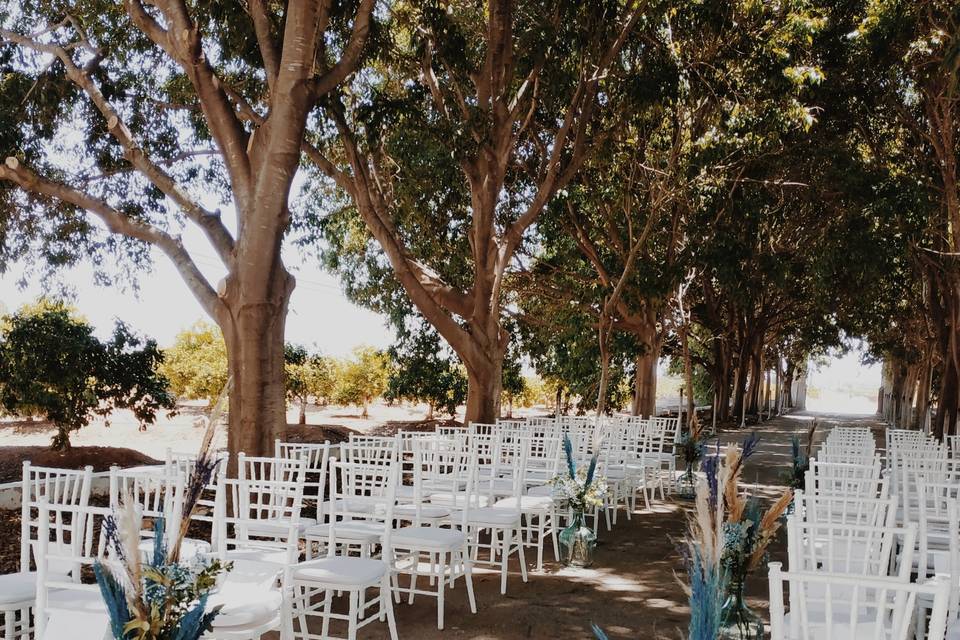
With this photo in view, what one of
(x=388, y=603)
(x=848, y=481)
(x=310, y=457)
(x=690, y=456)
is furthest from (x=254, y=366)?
(x=690, y=456)

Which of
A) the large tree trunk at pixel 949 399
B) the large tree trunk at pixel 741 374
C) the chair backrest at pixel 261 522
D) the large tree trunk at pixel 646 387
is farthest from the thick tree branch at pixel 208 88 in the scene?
the large tree trunk at pixel 741 374

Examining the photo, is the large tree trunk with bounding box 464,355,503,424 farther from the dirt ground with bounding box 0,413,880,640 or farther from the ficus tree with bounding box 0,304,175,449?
the ficus tree with bounding box 0,304,175,449

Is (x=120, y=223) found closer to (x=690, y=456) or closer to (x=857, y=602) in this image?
(x=857, y=602)

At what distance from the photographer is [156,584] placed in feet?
8.46

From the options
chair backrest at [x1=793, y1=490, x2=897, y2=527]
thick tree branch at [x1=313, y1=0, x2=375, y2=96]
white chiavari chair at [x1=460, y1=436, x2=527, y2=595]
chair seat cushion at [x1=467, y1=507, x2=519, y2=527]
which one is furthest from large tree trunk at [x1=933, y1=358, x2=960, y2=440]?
thick tree branch at [x1=313, y1=0, x2=375, y2=96]

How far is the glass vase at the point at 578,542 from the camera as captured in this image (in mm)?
7488

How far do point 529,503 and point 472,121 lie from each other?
17.6 feet

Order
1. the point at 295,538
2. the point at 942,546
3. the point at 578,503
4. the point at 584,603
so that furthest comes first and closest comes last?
the point at 578,503 < the point at 584,603 < the point at 942,546 < the point at 295,538

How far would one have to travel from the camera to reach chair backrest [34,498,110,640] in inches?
Result: 122

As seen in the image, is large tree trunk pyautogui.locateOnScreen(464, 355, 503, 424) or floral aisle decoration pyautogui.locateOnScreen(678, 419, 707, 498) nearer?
floral aisle decoration pyautogui.locateOnScreen(678, 419, 707, 498)

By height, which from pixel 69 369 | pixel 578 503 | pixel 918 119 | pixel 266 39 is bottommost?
pixel 578 503

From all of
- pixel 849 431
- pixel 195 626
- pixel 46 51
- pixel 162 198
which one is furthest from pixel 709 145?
pixel 195 626

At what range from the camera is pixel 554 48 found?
995 cm

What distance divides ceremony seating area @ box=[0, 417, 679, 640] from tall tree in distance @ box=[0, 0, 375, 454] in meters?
1.47
